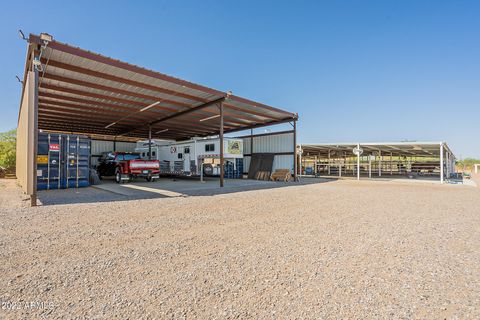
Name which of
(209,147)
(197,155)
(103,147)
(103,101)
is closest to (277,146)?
(209,147)

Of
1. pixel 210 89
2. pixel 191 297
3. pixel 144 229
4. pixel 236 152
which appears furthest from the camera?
pixel 236 152

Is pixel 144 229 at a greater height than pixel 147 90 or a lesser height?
lesser

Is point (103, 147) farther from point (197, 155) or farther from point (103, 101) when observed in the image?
point (197, 155)

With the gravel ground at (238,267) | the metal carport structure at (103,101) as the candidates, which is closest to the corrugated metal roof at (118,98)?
the metal carport structure at (103,101)

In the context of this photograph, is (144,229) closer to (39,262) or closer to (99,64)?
(39,262)

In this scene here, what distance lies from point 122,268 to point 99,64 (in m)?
9.77

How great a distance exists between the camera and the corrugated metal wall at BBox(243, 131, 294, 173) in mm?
20475

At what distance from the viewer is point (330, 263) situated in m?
3.63

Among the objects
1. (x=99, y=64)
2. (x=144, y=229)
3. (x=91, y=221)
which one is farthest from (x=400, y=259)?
(x=99, y=64)

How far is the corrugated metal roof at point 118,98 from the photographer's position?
10.2 meters

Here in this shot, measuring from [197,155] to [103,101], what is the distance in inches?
295

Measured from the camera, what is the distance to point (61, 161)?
12.4 m

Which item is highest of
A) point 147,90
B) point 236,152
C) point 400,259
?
point 147,90

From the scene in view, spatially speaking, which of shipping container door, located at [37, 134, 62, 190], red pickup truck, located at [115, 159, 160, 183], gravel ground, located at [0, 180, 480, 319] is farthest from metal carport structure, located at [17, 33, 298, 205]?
gravel ground, located at [0, 180, 480, 319]
